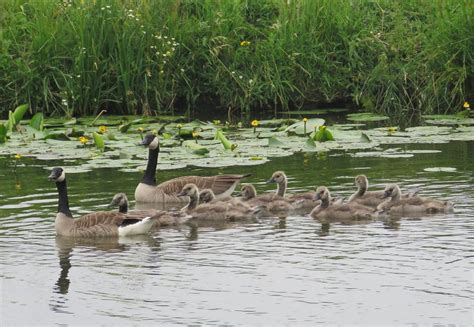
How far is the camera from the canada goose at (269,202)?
14.2 meters

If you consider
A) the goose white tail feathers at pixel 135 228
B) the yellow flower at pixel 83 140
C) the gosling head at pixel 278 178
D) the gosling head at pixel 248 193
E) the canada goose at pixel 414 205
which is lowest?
the goose white tail feathers at pixel 135 228

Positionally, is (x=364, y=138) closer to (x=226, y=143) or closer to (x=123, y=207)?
(x=226, y=143)

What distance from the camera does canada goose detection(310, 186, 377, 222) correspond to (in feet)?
45.2

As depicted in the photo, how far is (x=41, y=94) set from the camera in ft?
71.3

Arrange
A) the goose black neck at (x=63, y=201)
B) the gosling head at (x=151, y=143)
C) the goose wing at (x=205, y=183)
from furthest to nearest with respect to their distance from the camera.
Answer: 1. the gosling head at (x=151, y=143)
2. the goose wing at (x=205, y=183)
3. the goose black neck at (x=63, y=201)

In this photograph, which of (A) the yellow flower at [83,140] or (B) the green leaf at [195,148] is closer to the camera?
(B) the green leaf at [195,148]

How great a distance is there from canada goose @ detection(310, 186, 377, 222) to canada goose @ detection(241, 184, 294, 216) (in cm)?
35

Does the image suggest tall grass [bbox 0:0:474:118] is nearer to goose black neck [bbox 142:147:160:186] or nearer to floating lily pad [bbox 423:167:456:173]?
floating lily pad [bbox 423:167:456:173]

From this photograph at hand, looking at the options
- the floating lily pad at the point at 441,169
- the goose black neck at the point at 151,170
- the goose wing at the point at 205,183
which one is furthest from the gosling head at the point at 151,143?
the floating lily pad at the point at 441,169

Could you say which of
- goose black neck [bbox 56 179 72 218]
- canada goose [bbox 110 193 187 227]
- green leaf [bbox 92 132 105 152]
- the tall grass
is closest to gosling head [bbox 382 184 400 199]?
canada goose [bbox 110 193 187 227]

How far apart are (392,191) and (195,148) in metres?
4.19

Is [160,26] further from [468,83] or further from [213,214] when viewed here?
[213,214]

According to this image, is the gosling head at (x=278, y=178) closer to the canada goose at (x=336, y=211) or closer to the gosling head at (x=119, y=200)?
the canada goose at (x=336, y=211)

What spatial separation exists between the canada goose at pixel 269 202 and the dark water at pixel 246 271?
244mm
